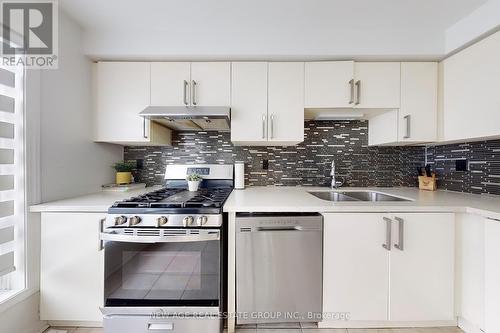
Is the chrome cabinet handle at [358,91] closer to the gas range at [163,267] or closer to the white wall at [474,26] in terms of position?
the white wall at [474,26]

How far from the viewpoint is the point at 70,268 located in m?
1.50

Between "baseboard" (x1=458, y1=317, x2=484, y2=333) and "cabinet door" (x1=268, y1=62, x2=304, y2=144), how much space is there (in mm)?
1638

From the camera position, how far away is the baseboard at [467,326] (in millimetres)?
1424

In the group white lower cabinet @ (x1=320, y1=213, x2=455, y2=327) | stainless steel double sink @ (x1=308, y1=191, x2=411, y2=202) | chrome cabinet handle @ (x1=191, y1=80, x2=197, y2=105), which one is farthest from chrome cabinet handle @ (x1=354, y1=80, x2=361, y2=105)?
chrome cabinet handle @ (x1=191, y1=80, x2=197, y2=105)

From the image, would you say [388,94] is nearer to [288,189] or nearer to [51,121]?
[288,189]

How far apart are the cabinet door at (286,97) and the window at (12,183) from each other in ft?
5.51

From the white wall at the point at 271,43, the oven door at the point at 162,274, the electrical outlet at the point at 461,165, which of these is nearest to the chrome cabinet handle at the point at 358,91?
the white wall at the point at 271,43

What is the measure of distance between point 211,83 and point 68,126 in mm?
1130

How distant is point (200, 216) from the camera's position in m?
1.39

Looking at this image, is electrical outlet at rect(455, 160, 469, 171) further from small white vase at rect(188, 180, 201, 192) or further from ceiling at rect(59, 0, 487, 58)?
small white vase at rect(188, 180, 201, 192)

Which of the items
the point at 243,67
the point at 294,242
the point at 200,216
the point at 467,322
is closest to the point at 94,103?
the point at 243,67

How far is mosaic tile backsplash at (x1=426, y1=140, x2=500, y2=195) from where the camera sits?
1.77 m

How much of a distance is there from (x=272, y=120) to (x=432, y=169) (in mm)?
1701

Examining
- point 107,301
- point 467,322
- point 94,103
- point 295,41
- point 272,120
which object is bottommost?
point 467,322
